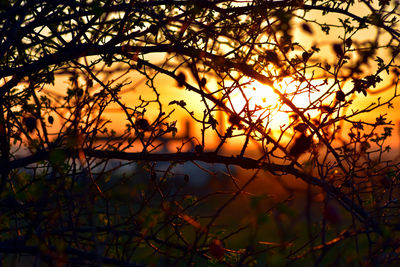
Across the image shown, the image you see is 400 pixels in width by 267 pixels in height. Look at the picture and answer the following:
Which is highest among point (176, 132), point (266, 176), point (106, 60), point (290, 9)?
point (290, 9)

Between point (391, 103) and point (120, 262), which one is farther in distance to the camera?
point (391, 103)

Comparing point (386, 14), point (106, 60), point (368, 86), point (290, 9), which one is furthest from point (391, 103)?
point (106, 60)

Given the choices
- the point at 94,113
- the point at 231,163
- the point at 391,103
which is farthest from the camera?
the point at 94,113

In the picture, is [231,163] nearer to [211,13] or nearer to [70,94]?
[211,13]

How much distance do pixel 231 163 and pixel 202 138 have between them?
0.27 meters

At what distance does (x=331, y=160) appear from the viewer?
3.47 metres

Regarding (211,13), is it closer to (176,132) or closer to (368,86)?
(176,132)

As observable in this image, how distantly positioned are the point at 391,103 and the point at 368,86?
41 centimetres

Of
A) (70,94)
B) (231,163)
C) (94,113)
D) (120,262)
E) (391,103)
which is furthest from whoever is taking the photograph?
(70,94)

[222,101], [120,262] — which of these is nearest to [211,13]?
[222,101]

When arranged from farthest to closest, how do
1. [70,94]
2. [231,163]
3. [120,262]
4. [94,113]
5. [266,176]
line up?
[70,94] < [94,113] < [231,163] < [120,262] < [266,176]

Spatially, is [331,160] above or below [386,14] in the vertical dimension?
below

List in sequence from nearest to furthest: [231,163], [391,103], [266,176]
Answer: [266,176], [231,163], [391,103]

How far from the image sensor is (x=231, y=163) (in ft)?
10.9
